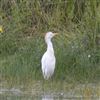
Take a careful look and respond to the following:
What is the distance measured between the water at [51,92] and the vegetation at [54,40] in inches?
21.8

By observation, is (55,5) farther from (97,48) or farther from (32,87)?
(32,87)

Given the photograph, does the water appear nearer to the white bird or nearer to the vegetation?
the white bird

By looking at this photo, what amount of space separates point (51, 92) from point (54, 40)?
341 cm

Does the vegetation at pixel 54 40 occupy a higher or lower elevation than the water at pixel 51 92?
higher

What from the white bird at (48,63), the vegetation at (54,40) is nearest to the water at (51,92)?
the white bird at (48,63)

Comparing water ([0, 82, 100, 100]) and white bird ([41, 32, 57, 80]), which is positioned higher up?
white bird ([41, 32, 57, 80])

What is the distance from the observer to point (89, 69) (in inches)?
521

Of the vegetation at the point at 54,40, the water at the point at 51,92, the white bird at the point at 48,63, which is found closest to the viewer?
the water at the point at 51,92

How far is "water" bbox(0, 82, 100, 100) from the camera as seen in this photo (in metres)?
11.0

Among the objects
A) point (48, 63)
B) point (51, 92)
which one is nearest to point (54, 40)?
point (48, 63)

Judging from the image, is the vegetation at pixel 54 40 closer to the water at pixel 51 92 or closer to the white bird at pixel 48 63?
the white bird at pixel 48 63

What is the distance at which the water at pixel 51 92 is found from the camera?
434 inches

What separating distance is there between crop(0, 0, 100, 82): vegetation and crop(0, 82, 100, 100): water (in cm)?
55

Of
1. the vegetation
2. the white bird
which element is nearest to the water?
the white bird
